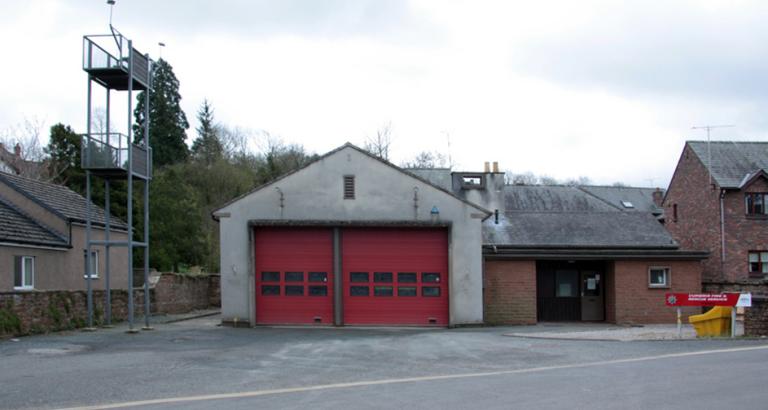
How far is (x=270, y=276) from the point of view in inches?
1004

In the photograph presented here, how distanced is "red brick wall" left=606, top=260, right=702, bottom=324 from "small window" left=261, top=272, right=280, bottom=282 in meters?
12.2

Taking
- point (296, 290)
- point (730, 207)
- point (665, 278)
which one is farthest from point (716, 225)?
point (296, 290)

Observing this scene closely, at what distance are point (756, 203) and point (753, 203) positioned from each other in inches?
6.6

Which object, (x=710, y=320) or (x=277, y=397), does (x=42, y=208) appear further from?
(x=710, y=320)

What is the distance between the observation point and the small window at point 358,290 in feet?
84.0

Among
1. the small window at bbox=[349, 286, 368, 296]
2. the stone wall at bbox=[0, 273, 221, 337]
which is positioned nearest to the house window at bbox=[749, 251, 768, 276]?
the small window at bbox=[349, 286, 368, 296]

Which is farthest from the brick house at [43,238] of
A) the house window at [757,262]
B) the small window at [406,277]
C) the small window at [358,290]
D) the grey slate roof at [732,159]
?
the house window at [757,262]

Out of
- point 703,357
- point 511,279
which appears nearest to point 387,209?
point 511,279

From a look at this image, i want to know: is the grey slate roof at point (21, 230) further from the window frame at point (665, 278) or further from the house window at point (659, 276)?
the house window at point (659, 276)

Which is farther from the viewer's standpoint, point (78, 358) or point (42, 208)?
point (42, 208)

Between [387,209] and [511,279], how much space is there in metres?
5.62

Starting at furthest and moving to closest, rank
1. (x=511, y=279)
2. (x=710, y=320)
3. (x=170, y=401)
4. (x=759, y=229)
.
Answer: (x=759, y=229)
(x=511, y=279)
(x=710, y=320)
(x=170, y=401)

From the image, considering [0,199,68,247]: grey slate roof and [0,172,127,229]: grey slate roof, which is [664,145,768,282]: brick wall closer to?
[0,172,127,229]: grey slate roof

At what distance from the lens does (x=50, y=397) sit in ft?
34.6
